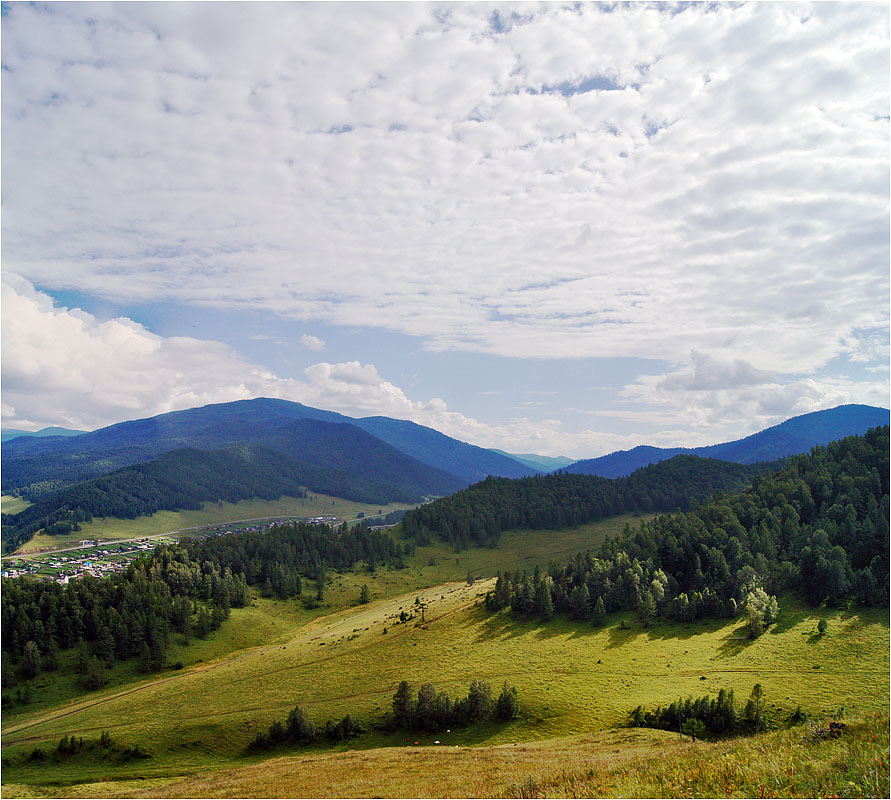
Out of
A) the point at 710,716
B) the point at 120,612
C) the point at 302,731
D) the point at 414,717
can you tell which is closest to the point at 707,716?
the point at 710,716

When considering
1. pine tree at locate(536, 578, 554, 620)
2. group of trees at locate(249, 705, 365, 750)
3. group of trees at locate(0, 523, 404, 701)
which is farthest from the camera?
pine tree at locate(536, 578, 554, 620)

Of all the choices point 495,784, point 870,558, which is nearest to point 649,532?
point 870,558

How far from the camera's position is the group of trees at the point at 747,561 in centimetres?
11956

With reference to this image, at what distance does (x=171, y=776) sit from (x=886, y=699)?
103411 mm

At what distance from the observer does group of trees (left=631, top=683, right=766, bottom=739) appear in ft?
230

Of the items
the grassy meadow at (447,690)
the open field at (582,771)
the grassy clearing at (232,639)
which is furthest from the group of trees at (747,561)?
the grassy clearing at (232,639)

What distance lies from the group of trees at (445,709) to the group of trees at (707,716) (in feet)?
64.3

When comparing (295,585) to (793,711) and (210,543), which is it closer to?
(210,543)

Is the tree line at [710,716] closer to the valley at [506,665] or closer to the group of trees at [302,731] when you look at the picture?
the valley at [506,665]

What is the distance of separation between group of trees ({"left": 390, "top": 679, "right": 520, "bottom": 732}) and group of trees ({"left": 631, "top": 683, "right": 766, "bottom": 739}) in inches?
772

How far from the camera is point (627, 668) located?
96.9 m

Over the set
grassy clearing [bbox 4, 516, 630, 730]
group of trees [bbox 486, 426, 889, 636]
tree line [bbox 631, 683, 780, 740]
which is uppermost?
group of trees [bbox 486, 426, 889, 636]

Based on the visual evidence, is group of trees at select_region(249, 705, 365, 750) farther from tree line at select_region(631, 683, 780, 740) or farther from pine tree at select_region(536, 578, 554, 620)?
pine tree at select_region(536, 578, 554, 620)

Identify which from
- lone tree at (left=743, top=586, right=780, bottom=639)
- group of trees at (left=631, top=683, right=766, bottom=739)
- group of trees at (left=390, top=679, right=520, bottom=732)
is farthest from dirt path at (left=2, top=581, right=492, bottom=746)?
lone tree at (left=743, top=586, right=780, bottom=639)
